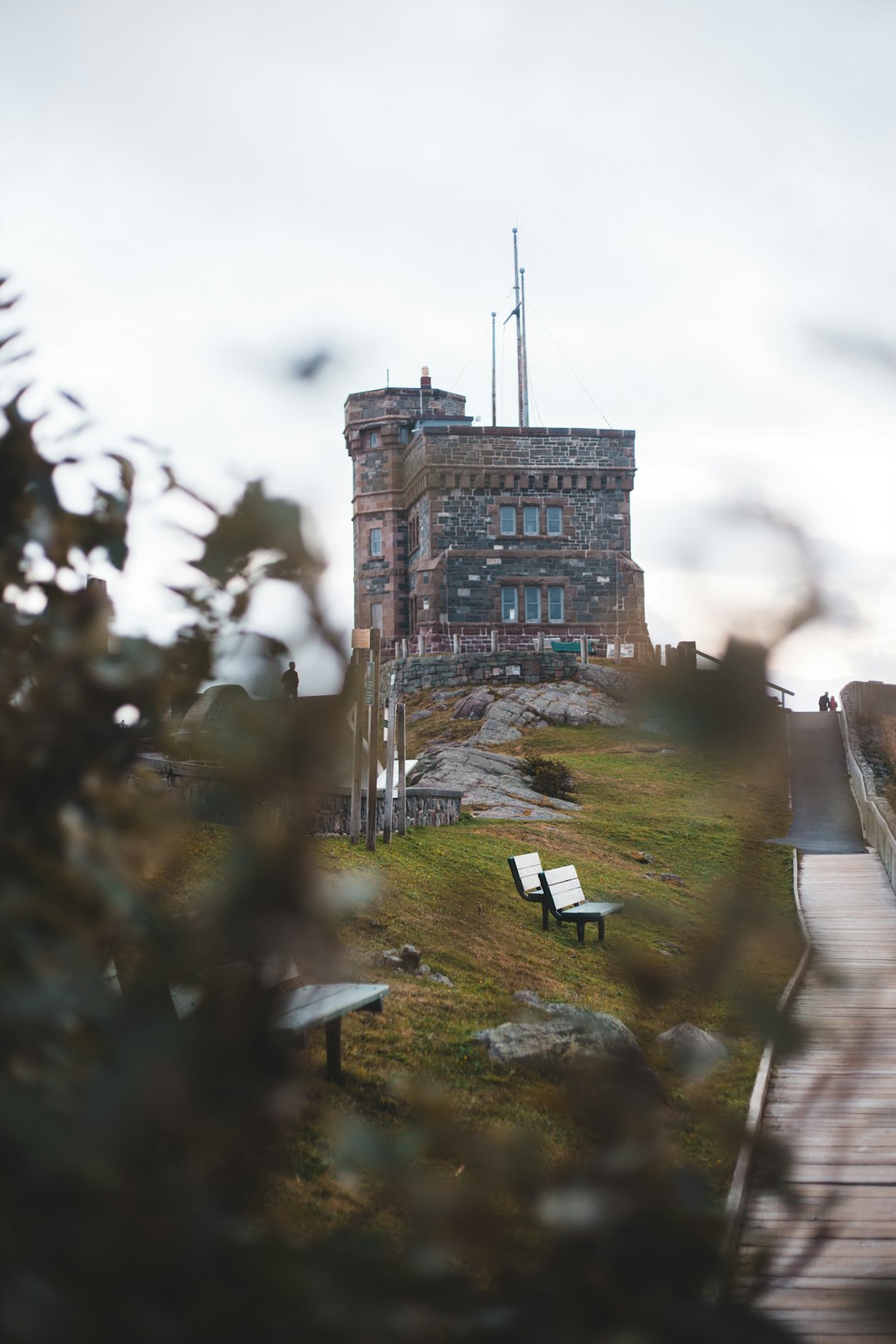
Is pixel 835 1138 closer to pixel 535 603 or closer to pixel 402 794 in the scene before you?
pixel 402 794

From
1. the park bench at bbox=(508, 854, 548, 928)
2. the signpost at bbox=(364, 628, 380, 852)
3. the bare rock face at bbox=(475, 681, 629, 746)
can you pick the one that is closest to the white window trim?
the bare rock face at bbox=(475, 681, 629, 746)

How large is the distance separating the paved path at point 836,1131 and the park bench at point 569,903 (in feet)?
7.62

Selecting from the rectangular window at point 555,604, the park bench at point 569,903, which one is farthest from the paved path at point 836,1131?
the rectangular window at point 555,604

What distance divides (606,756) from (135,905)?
29969mm

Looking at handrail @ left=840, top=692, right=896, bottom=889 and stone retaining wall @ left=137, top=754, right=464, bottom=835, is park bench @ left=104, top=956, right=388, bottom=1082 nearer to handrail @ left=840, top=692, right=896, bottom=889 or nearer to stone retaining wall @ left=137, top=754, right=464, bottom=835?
stone retaining wall @ left=137, top=754, right=464, bottom=835

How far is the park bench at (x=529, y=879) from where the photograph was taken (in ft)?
43.0

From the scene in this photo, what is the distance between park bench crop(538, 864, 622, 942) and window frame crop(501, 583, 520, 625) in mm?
32690

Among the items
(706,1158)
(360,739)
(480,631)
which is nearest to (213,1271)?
(360,739)

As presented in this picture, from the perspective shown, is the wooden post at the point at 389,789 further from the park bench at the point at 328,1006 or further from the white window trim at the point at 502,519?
the white window trim at the point at 502,519

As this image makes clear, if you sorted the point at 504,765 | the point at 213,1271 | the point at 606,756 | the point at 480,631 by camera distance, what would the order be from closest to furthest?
the point at 213,1271
the point at 504,765
the point at 606,756
the point at 480,631

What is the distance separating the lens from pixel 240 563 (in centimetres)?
157

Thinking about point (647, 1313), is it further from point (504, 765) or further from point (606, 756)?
point (606, 756)

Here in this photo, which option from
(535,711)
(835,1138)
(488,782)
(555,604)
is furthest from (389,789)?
(555,604)

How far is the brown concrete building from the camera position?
4575 cm
